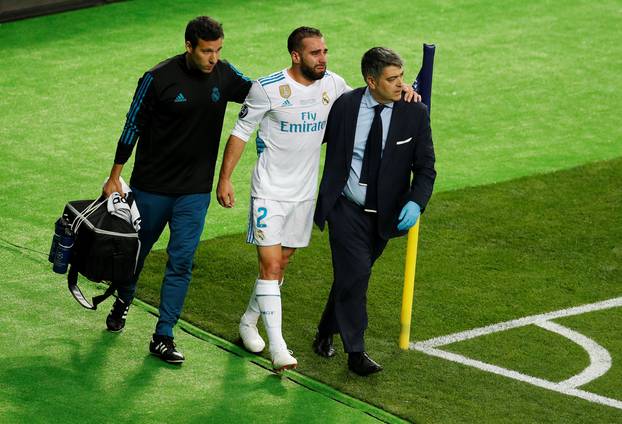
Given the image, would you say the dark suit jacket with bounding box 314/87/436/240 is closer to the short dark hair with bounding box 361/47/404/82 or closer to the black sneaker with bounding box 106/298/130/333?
the short dark hair with bounding box 361/47/404/82

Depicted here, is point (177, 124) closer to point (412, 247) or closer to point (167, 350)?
point (167, 350)

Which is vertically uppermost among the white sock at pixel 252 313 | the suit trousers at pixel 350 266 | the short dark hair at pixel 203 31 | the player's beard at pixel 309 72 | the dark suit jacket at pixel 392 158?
the short dark hair at pixel 203 31

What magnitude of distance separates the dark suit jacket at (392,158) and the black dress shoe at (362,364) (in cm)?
73

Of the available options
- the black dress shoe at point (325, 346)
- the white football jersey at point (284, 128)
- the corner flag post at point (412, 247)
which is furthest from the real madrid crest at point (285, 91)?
the black dress shoe at point (325, 346)

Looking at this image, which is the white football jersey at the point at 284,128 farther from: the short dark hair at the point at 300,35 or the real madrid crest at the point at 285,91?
the short dark hair at the point at 300,35

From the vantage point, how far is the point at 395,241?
33.7 ft

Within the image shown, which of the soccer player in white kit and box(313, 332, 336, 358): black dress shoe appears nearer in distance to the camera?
the soccer player in white kit

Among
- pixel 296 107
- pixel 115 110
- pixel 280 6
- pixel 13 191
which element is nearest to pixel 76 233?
pixel 296 107

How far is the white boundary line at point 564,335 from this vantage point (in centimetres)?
783

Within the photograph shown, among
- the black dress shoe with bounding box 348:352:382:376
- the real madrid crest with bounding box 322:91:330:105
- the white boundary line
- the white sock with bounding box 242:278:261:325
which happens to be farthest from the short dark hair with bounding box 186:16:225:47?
the white boundary line

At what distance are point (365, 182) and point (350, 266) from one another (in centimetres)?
51

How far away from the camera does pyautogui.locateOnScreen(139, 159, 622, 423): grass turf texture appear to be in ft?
25.2

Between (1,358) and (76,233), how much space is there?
870 mm

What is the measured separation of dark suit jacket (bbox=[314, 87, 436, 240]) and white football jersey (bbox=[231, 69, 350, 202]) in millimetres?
115
